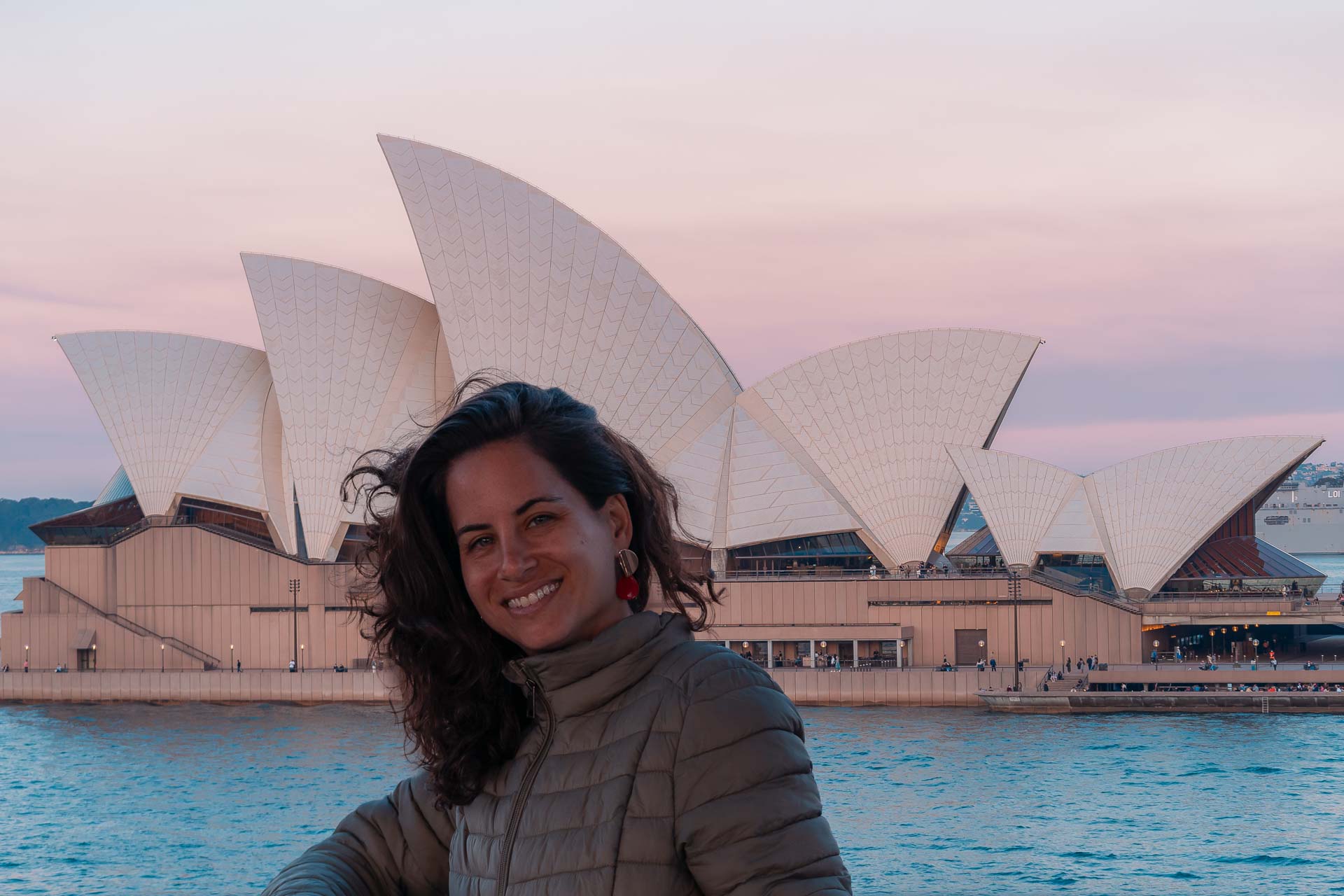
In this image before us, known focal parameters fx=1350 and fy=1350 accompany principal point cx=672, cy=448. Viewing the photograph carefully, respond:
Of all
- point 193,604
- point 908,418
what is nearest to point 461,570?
point 908,418

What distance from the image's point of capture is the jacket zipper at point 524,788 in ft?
5.55

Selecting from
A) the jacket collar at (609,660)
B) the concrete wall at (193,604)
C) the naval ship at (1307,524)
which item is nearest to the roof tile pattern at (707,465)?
the concrete wall at (193,604)

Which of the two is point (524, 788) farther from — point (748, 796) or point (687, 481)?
point (687, 481)

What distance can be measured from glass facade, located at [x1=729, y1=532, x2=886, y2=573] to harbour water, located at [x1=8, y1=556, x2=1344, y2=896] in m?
4.36

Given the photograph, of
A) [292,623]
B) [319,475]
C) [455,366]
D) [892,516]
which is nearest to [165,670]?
[292,623]

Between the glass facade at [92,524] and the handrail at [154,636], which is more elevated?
the glass facade at [92,524]

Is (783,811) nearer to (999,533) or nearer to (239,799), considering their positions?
(239,799)

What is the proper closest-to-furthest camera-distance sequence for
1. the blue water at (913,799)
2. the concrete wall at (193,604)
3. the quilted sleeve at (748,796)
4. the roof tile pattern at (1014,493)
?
1. the quilted sleeve at (748,796)
2. the blue water at (913,799)
3. the roof tile pattern at (1014,493)
4. the concrete wall at (193,604)

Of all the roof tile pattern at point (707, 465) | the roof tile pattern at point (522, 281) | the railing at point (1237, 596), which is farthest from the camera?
the roof tile pattern at point (707, 465)

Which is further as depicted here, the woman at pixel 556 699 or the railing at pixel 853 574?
the railing at pixel 853 574

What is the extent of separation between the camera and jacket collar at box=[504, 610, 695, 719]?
1664mm

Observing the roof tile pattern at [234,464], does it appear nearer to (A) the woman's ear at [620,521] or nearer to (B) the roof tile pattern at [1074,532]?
(B) the roof tile pattern at [1074,532]

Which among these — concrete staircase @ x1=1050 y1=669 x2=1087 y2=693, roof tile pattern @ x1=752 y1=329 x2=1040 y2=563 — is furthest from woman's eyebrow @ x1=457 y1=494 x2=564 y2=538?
roof tile pattern @ x1=752 y1=329 x2=1040 y2=563

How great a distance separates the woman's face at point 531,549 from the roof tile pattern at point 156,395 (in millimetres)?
36333
